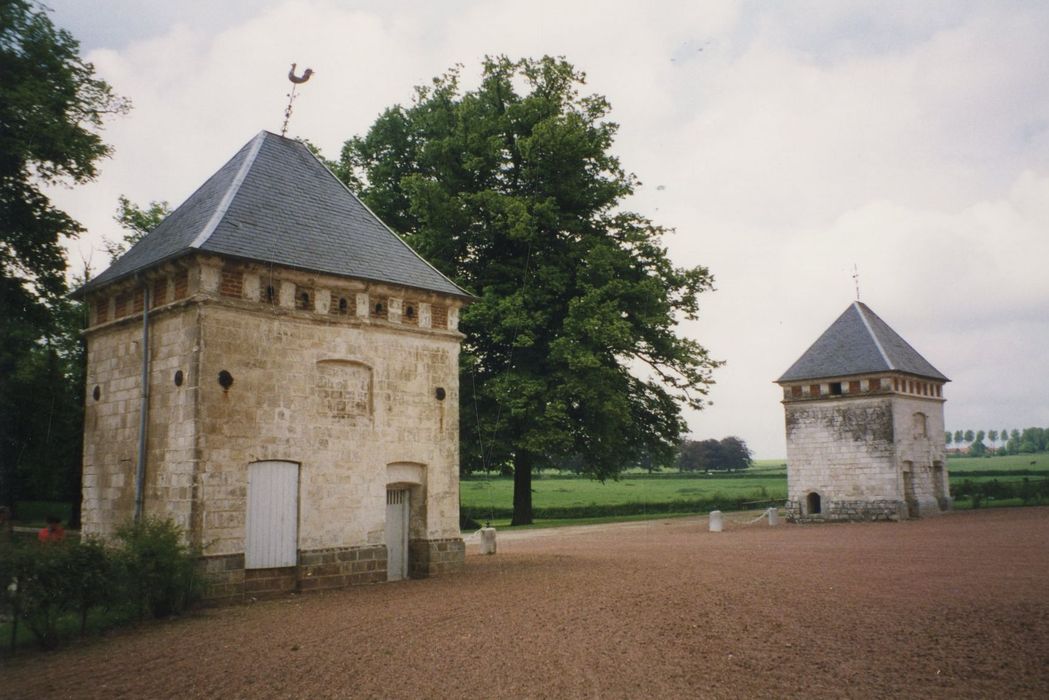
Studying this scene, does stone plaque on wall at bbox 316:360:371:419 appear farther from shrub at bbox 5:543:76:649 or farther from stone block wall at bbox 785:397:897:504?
stone block wall at bbox 785:397:897:504

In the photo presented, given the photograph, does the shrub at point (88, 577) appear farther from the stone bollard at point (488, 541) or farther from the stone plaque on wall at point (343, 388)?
the stone bollard at point (488, 541)

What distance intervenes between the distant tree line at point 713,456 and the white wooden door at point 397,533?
75682 mm

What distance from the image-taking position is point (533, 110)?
3023 cm

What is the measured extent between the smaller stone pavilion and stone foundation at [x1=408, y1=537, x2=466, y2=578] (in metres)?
19.9

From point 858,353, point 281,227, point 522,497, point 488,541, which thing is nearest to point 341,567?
point 488,541

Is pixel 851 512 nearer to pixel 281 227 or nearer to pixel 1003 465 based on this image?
pixel 281 227

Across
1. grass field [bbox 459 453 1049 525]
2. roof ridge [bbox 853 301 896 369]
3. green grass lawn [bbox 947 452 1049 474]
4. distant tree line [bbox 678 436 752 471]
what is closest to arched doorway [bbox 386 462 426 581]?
grass field [bbox 459 453 1049 525]

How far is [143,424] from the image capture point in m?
14.2

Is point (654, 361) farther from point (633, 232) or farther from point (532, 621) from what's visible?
point (532, 621)

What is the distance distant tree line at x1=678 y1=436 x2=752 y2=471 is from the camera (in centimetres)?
9056

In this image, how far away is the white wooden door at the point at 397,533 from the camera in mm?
16391

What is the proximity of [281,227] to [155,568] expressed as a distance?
6.81 meters

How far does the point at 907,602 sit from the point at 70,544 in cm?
1208

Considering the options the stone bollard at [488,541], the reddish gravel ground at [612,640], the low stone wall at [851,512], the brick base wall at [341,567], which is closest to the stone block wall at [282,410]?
the brick base wall at [341,567]
